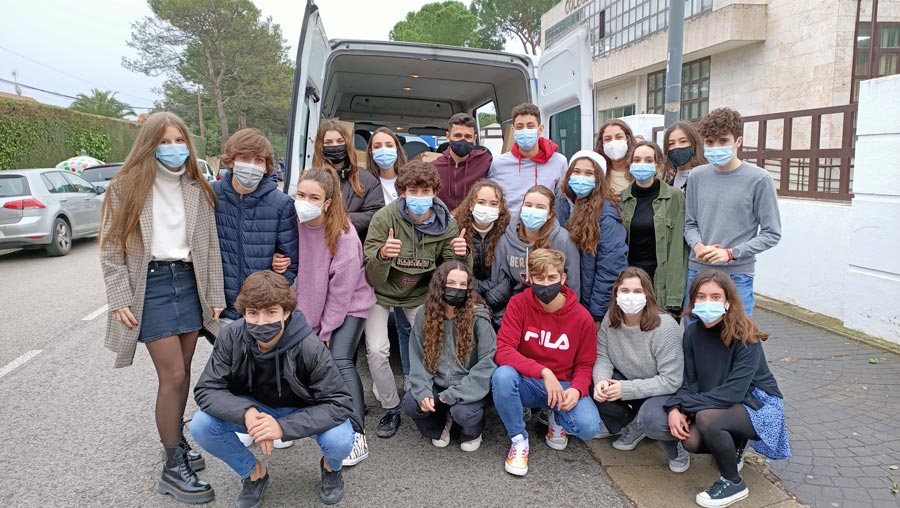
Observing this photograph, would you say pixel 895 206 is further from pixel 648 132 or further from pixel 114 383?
pixel 114 383

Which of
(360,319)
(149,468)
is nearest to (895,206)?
(360,319)

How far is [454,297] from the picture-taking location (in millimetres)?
3279

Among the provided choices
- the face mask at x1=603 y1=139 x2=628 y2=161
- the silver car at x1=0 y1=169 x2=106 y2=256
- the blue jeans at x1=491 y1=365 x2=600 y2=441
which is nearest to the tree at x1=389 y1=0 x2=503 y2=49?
the silver car at x1=0 y1=169 x2=106 y2=256

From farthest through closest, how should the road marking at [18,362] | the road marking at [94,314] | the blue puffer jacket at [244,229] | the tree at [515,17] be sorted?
the tree at [515,17] → the road marking at [94,314] → the road marking at [18,362] → the blue puffer jacket at [244,229]

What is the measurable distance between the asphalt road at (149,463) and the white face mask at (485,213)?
1300 millimetres

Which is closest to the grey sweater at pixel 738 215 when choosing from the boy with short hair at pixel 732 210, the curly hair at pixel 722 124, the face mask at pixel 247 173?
the boy with short hair at pixel 732 210

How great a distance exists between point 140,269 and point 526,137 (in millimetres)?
2414

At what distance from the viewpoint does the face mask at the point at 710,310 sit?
290 centimetres

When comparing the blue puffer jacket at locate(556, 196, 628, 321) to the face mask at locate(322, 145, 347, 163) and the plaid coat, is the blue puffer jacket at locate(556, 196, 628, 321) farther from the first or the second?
the plaid coat

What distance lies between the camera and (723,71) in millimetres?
17188

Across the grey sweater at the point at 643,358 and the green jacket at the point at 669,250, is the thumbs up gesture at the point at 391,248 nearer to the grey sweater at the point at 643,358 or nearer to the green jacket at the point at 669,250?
the grey sweater at the point at 643,358

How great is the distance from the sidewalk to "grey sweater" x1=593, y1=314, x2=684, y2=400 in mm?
452

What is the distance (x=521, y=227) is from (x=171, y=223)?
193 centimetres

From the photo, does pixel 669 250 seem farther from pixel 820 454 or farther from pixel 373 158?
pixel 373 158
